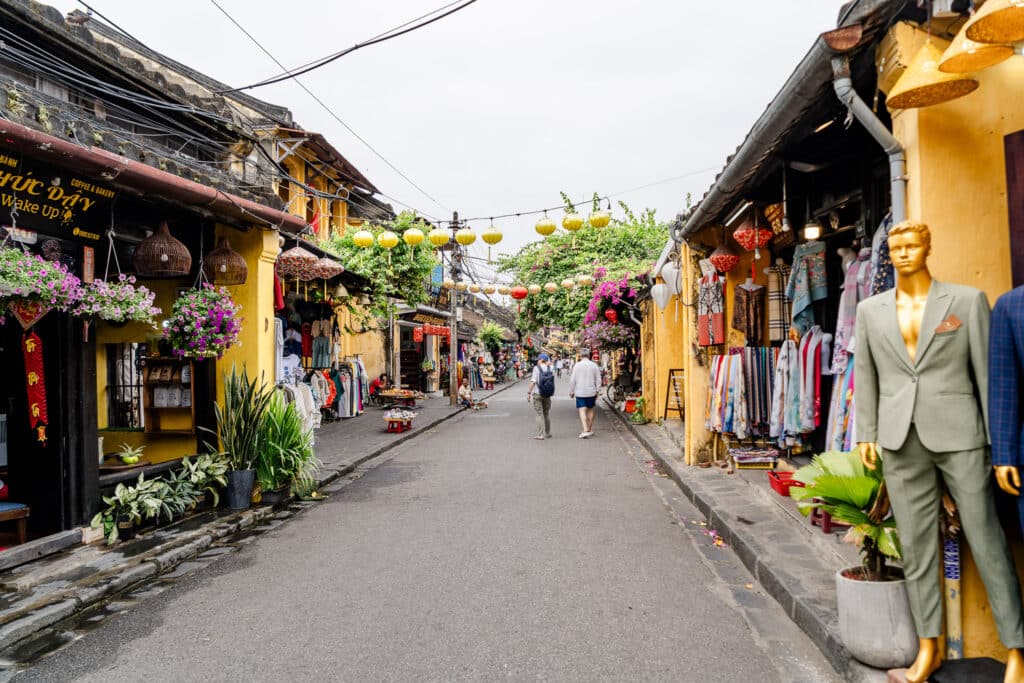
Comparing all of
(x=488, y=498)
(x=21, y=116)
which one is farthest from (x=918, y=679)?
(x=21, y=116)

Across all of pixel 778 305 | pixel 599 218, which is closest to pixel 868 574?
pixel 778 305

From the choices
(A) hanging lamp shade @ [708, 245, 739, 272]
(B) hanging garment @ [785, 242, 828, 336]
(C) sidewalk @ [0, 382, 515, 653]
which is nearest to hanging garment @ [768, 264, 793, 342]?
(A) hanging lamp shade @ [708, 245, 739, 272]

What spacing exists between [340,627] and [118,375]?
7.93 metres

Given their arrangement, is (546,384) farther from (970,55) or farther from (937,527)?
(970,55)

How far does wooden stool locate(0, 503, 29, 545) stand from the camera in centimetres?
589

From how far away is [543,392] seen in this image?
14469 millimetres

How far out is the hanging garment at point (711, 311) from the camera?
31.1ft

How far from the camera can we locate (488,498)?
842 cm

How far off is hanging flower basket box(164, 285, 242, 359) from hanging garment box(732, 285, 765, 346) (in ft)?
21.1

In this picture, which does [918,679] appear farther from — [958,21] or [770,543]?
[958,21]

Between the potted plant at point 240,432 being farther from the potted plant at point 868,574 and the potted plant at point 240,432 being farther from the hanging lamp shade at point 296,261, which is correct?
the potted plant at point 868,574

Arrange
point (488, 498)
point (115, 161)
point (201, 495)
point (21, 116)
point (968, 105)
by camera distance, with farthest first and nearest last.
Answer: point (488, 498), point (201, 495), point (115, 161), point (21, 116), point (968, 105)

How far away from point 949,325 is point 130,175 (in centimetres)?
615

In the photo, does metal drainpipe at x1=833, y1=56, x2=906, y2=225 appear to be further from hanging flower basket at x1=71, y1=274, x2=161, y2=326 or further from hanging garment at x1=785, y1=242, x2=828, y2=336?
hanging flower basket at x1=71, y1=274, x2=161, y2=326
